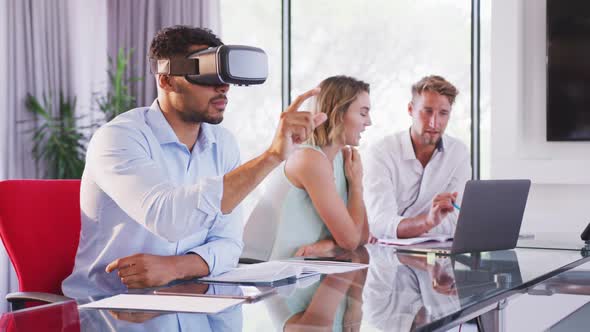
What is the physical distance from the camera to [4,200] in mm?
2117

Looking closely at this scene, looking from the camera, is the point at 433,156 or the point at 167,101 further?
the point at 433,156

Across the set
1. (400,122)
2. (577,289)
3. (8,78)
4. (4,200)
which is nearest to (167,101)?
(4,200)

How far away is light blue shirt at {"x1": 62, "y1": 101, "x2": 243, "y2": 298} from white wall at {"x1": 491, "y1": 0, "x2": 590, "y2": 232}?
9.85ft

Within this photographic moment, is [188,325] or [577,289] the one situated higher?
[188,325]

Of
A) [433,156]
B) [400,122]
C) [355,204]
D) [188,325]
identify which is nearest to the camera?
[188,325]

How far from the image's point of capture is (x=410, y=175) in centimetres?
360

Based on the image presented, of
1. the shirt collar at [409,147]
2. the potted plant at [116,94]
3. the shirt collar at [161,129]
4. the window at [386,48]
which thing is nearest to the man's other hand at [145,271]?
the shirt collar at [161,129]

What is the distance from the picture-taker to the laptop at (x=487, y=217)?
2.28 metres

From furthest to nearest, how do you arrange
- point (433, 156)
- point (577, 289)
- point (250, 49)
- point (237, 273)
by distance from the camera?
1. point (433, 156)
2. point (577, 289)
3. point (237, 273)
4. point (250, 49)

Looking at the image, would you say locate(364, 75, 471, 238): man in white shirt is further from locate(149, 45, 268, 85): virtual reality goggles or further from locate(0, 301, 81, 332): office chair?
locate(0, 301, 81, 332): office chair

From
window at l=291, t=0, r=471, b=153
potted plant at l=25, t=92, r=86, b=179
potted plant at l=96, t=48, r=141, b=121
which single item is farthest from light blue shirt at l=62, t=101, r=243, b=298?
window at l=291, t=0, r=471, b=153

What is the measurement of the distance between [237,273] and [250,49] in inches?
21.8

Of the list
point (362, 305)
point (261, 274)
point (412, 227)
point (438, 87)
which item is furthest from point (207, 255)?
point (438, 87)

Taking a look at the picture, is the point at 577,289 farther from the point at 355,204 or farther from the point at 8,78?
the point at 8,78
